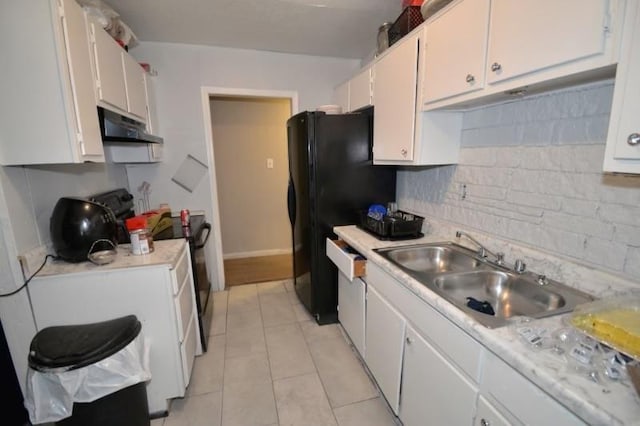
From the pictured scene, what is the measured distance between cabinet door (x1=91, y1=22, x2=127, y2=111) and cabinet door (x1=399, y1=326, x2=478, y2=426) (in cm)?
206

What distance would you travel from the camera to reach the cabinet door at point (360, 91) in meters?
2.14

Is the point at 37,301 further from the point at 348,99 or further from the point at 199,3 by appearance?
the point at 348,99

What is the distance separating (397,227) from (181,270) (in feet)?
4.53

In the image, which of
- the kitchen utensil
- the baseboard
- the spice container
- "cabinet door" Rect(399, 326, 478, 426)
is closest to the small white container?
the spice container

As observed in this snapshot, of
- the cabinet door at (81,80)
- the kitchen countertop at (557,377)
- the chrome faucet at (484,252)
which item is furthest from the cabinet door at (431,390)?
the cabinet door at (81,80)

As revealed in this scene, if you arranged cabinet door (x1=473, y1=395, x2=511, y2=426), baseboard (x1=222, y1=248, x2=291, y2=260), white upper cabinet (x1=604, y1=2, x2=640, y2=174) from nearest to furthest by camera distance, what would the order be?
white upper cabinet (x1=604, y1=2, x2=640, y2=174)
cabinet door (x1=473, y1=395, x2=511, y2=426)
baseboard (x1=222, y1=248, x2=291, y2=260)

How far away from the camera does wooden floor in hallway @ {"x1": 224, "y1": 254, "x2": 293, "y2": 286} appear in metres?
3.36

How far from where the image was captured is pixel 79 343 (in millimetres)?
1242

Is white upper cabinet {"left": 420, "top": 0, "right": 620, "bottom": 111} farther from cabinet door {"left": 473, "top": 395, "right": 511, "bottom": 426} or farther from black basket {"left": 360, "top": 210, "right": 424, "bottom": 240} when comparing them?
cabinet door {"left": 473, "top": 395, "right": 511, "bottom": 426}

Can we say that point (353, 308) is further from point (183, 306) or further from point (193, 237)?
point (193, 237)

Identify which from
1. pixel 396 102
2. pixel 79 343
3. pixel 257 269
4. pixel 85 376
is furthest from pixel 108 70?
pixel 257 269

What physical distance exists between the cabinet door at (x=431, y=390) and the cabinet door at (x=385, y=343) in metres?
0.06

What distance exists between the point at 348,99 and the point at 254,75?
100 cm

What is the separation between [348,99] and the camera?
254 cm
